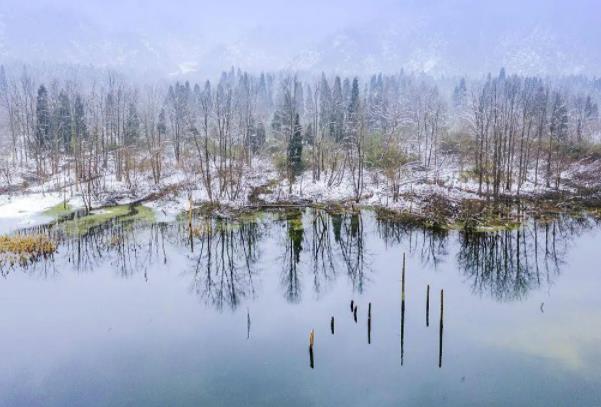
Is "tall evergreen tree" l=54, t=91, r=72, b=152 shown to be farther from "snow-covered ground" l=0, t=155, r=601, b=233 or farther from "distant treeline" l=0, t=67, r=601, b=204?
"snow-covered ground" l=0, t=155, r=601, b=233

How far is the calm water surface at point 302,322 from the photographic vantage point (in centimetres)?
1805

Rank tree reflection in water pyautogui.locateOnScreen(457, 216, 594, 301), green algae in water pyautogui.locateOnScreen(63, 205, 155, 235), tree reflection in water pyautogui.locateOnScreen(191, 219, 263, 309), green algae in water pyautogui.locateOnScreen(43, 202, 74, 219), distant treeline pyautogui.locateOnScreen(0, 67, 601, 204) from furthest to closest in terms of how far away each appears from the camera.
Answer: distant treeline pyautogui.locateOnScreen(0, 67, 601, 204)
green algae in water pyautogui.locateOnScreen(43, 202, 74, 219)
green algae in water pyautogui.locateOnScreen(63, 205, 155, 235)
tree reflection in water pyautogui.locateOnScreen(457, 216, 594, 301)
tree reflection in water pyautogui.locateOnScreen(191, 219, 263, 309)

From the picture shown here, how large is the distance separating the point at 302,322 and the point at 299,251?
1150 centimetres

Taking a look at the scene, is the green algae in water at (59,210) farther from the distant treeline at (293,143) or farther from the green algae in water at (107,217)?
the distant treeline at (293,143)

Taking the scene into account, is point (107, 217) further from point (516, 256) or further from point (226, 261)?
point (516, 256)

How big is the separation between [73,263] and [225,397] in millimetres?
18191

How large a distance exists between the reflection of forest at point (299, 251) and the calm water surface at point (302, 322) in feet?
0.58

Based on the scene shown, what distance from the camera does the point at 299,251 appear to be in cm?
3450

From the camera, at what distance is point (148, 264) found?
31344 millimetres

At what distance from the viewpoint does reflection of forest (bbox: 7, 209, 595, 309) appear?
93.7 ft

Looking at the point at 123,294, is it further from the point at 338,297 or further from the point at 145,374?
the point at 338,297

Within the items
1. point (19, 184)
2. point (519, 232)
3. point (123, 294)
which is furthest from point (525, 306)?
point (19, 184)

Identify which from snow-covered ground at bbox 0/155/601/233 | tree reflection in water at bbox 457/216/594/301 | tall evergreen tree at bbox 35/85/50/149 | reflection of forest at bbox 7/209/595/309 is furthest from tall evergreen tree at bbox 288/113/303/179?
tall evergreen tree at bbox 35/85/50/149

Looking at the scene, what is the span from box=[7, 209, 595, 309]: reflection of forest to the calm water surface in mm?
177
